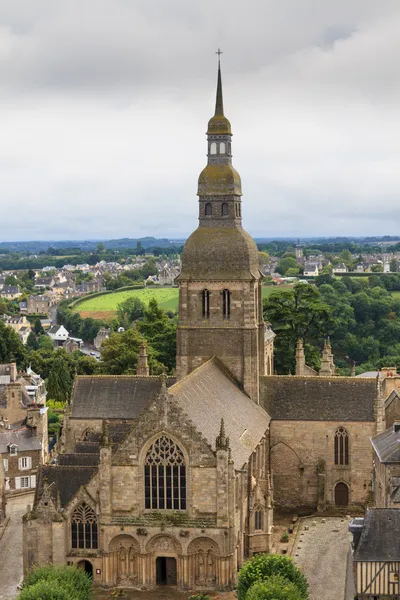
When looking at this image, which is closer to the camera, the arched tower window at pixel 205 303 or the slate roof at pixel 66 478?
the slate roof at pixel 66 478

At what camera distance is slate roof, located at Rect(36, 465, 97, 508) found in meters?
49.4

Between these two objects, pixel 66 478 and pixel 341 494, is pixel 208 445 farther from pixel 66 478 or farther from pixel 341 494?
pixel 341 494

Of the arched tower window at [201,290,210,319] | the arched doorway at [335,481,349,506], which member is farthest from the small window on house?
the arched tower window at [201,290,210,319]

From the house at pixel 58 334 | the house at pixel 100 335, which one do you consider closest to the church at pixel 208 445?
the house at pixel 100 335

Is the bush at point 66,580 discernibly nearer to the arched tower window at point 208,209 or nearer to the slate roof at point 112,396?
the slate roof at point 112,396

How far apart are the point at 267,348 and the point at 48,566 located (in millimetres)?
30253

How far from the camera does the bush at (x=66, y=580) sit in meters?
41.5

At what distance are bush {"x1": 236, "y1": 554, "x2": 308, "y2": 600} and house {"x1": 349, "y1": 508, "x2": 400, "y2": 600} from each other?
247 centimetres

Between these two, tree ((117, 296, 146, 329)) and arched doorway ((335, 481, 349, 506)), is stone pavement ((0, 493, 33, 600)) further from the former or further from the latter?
tree ((117, 296, 146, 329))

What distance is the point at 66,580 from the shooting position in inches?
1661

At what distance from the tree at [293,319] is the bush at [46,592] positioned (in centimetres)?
4955

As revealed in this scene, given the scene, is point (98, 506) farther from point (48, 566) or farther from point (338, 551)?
point (338, 551)

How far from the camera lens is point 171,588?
47.6m

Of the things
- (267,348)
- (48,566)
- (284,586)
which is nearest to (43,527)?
(48,566)
